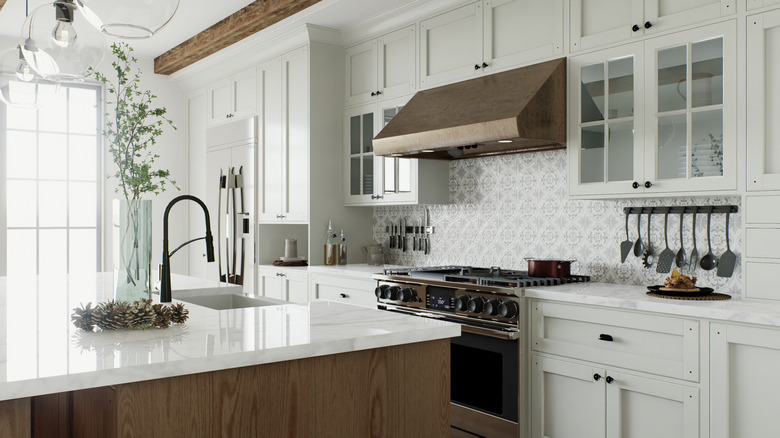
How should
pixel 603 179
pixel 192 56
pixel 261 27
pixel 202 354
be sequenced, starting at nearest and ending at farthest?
pixel 202 354 < pixel 603 179 < pixel 261 27 < pixel 192 56

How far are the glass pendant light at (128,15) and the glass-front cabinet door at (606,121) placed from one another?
2.38 m

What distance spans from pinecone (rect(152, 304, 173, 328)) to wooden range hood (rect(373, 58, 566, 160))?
2.04 metres

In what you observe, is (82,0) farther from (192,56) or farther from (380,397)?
(192,56)

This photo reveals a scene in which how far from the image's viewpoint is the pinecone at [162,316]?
77.8 inches

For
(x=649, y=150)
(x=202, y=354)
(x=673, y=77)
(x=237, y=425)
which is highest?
(x=673, y=77)

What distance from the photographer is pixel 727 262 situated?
3.12 metres

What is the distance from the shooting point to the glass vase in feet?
7.16

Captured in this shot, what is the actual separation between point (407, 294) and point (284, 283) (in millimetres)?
1602

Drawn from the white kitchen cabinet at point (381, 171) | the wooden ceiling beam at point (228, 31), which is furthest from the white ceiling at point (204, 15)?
the white kitchen cabinet at point (381, 171)

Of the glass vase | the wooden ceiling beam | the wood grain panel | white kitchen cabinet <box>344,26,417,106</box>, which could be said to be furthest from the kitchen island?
the wooden ceiling beam

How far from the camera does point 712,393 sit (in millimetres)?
2666

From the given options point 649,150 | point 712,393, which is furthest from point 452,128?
point 712,393

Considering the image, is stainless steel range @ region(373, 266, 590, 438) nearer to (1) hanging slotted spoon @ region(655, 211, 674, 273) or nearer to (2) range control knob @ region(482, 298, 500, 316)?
(2) range control knob @ region(482, 298, 500, 316)

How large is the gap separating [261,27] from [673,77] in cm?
320
